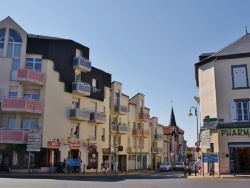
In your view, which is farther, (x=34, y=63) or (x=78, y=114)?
(x=78, y=114)

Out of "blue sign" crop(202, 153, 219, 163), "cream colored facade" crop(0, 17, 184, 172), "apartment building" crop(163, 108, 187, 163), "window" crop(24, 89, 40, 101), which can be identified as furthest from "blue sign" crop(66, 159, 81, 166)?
"apartment building" crop(163, 108, 187, 163)

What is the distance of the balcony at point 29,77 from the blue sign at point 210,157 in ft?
62.8

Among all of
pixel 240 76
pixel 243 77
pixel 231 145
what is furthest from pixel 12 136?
pixel 243 77

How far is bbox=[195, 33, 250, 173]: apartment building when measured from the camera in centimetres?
2980

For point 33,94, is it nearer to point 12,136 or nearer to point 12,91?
point 12,91

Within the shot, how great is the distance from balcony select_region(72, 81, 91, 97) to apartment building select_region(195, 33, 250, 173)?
15294 millimetres

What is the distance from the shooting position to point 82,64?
42.0 m

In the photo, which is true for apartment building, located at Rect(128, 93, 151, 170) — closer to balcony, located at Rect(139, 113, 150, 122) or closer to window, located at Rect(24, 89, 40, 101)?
balcony, located at Rect(139, 113, 150, 122)

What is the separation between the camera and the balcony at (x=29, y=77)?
1403 inches

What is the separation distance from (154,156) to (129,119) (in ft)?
50.6

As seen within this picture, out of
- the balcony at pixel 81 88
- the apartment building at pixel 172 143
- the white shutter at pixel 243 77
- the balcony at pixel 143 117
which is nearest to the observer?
the white shutter at pixel 243 77

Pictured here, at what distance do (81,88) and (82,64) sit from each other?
9.91 feet

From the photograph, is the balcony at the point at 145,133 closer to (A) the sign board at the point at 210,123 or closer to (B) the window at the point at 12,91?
(B) the window at the point at 12,91

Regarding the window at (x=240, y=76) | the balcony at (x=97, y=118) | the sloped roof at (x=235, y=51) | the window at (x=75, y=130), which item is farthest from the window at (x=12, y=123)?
the window at (x=240, y=76)
